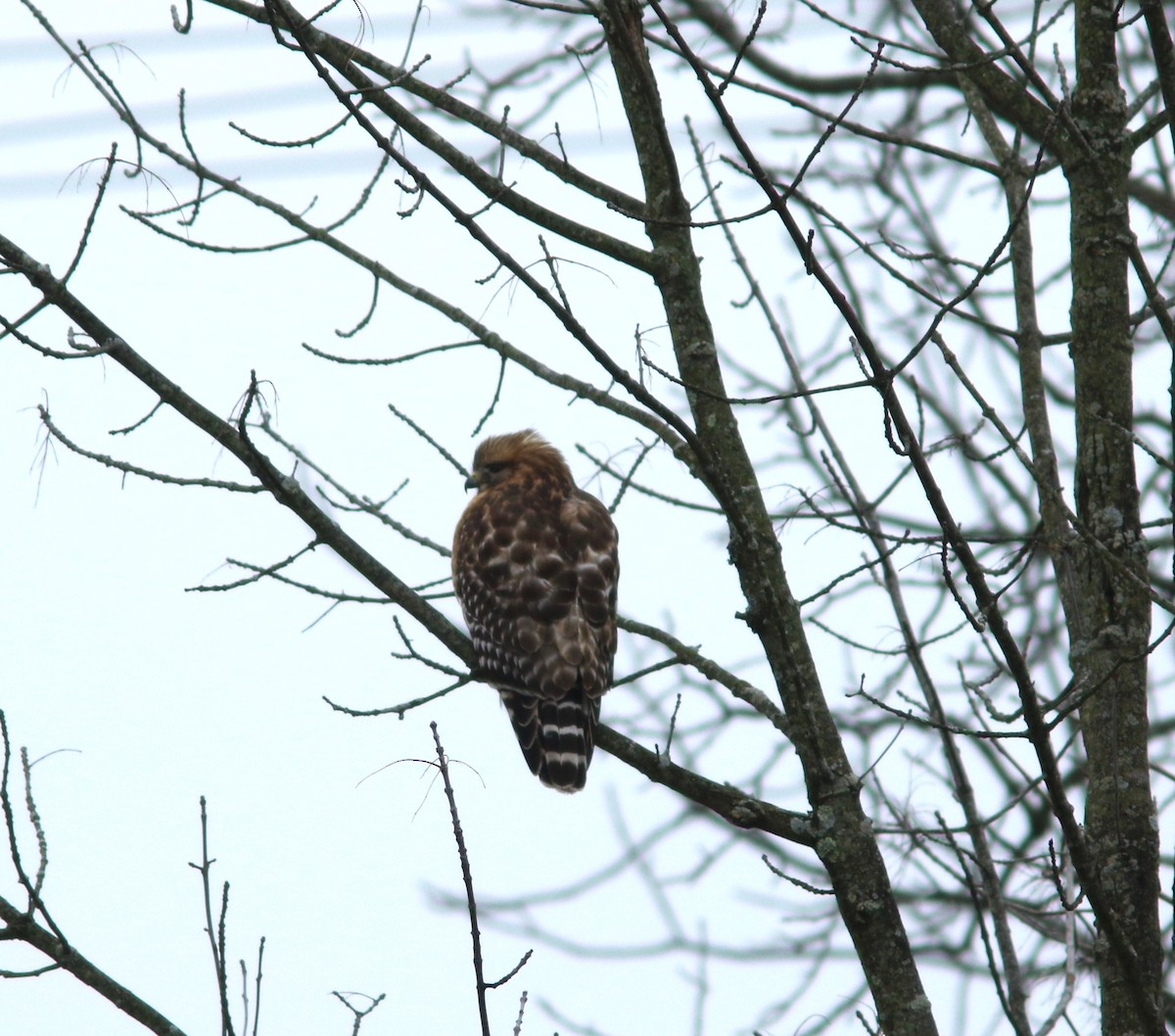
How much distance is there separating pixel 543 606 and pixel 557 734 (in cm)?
59

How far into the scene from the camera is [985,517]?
12.1 metres

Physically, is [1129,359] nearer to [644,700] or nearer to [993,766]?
[644,700]

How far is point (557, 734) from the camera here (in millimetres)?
5070

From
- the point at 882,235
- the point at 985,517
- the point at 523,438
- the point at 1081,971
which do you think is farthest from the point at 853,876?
the point at 985,517

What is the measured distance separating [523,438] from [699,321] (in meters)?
2.92

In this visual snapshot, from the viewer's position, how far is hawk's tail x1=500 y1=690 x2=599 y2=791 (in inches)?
195

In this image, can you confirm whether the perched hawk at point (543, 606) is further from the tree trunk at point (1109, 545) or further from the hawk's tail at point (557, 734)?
the tree trunk at point (1109, 545)

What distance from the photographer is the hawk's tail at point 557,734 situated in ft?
16.3

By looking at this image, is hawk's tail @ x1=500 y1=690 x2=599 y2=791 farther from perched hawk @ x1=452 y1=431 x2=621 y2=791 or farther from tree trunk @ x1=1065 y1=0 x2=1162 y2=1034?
tree trunk @ x1=1065 y1=0 x2=1162 y2=1034

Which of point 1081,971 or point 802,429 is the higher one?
point 802,429

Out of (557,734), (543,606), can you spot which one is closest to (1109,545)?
(557,734)

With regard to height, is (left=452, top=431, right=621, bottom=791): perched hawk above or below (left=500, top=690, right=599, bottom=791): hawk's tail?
above

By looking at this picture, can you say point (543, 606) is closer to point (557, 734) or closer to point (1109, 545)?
point (557, 734)

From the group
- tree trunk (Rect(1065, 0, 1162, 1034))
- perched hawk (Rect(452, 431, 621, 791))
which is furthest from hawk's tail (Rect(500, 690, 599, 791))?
tree trunk (Rect(1065, 0, 1162, 1034))
